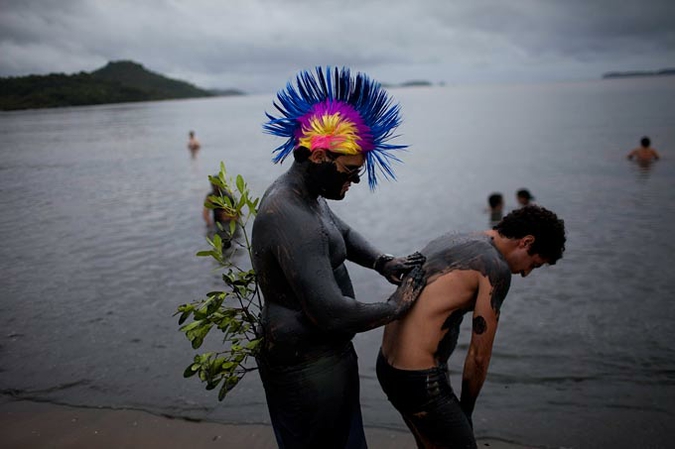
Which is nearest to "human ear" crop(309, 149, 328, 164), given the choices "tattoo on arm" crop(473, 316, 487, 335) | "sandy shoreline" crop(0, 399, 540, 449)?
"tattoo on arm" crop(473, 316, 487, 335)

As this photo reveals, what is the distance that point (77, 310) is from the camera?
830 cm

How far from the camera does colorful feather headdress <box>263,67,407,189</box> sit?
260cm

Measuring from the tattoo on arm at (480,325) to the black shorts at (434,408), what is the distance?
0.34m

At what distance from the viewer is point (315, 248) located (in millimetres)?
2400

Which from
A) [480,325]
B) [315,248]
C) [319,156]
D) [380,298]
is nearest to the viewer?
[315,248]

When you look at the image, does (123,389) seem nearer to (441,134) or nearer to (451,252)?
(451,252)

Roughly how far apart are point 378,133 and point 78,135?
154 feet

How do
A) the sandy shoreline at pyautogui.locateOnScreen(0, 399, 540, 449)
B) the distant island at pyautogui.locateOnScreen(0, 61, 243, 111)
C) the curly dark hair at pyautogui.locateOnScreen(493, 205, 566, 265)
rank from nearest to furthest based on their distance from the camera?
the curly dark hair at pyautogui.locateOnScreen(493, 205, 566, 265)
the sandy shoreline at pyautogui.locateOnScreen(0, 399, 540, 449)
the distant island at pyautogui.locateOnScreen(0, 61, 243, 111)

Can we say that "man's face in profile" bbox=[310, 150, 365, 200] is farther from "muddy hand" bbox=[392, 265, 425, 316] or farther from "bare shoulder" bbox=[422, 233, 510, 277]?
"bare shoulder" bbox=[422, 233, 510, 277]

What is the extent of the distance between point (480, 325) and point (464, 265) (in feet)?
1.12

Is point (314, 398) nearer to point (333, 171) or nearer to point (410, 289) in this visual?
point (410, 289)

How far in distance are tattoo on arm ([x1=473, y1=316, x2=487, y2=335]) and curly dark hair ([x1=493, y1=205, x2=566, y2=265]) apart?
1.78 feet

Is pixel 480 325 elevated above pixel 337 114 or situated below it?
below

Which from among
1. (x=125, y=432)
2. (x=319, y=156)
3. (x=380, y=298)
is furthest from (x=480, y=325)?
(x=380, y=298)
